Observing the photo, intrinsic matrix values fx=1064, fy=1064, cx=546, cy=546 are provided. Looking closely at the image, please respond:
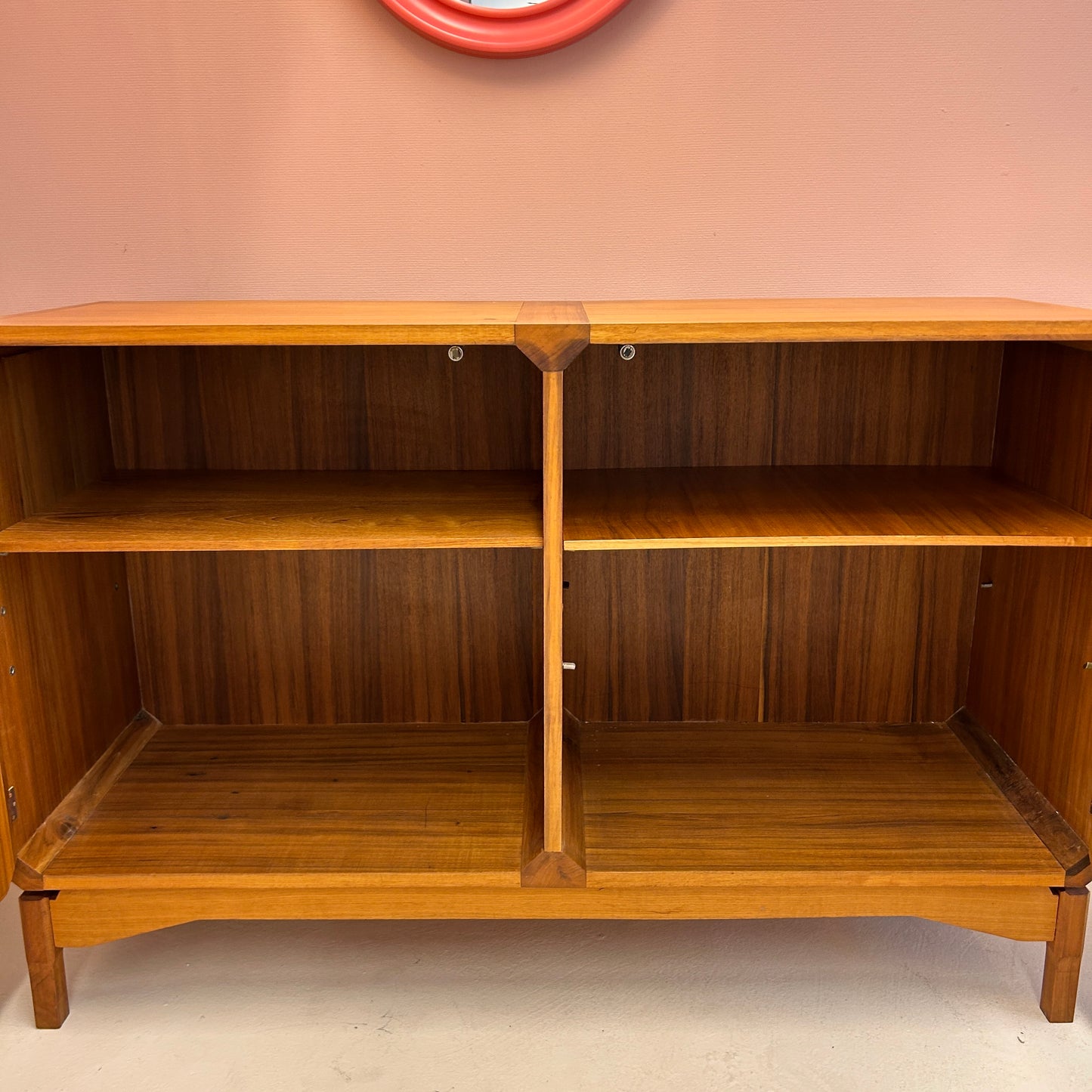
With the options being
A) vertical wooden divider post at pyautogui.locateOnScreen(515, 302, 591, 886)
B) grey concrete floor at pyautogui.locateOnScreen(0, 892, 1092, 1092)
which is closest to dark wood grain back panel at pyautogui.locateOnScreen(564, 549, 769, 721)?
vertical wooden divider post at pyautogui.locateOnScreen(515, 302, 591, 886)

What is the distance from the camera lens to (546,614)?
1414 mm

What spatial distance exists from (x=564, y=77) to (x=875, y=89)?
0.54 meters

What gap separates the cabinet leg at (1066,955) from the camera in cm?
149

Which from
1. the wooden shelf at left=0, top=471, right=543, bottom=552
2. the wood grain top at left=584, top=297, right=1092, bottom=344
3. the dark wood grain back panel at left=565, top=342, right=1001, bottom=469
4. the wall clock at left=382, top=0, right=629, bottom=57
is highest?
the wall clock at left=382, top=0, right=629, bottom=57

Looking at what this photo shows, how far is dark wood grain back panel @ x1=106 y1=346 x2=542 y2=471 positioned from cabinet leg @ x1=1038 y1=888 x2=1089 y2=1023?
1.03 m

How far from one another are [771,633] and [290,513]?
2.80ft

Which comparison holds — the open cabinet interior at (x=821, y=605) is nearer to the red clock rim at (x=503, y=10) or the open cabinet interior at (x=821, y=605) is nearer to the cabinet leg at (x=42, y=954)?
the red clock rim at (x=503, y=10)

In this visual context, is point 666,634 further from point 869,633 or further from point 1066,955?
point 1066,955

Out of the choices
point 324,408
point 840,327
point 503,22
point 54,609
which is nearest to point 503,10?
point 503,22

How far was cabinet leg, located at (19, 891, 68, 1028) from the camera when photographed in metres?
1.49

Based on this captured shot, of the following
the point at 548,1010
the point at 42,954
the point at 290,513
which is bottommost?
the point at 548,1010

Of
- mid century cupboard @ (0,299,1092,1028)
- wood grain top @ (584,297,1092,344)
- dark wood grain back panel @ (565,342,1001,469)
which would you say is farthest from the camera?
dark wood grain back panel @ (565,342,1001,469)

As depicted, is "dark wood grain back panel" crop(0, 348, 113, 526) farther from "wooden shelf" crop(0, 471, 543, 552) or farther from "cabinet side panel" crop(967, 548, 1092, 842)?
"cabinet side panel" crop(967, 548, 1092, 842)

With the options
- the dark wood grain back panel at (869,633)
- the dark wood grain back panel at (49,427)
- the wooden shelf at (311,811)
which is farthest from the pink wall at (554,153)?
the wooden shelf at (311,811)
